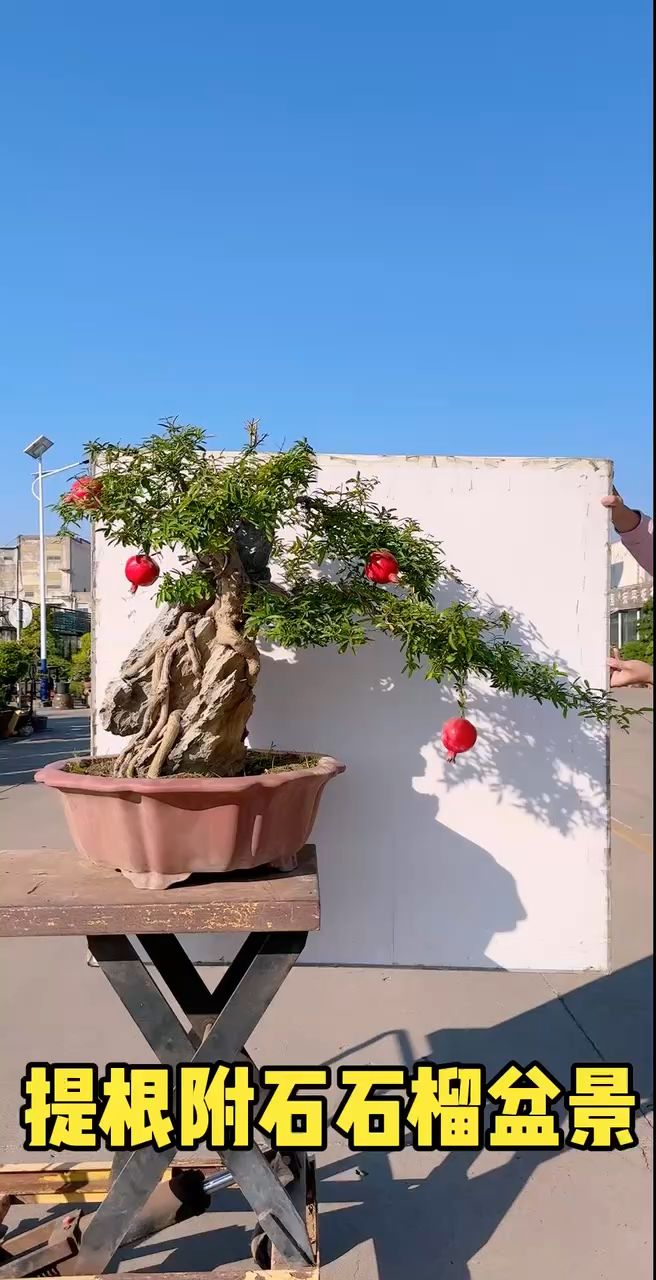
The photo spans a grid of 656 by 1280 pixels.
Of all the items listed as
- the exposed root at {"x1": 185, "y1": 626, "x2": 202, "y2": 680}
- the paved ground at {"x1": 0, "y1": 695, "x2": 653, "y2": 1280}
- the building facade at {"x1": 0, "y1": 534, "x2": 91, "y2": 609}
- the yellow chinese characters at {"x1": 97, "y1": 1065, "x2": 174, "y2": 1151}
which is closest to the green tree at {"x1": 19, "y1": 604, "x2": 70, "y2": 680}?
the building facade at {"x1": 0, "y1": 534, "x2": 91, "y2": 609}

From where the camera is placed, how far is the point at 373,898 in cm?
296

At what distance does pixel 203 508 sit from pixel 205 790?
63 centimetres

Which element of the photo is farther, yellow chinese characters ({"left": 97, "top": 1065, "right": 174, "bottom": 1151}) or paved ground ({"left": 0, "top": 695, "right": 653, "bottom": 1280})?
paved ground ({"left": 0, "top": 695, "right": 653, "bottom": 1280})

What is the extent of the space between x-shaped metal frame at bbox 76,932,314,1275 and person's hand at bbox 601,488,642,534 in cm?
172

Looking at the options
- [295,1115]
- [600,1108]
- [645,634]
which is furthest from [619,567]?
[295,1115]

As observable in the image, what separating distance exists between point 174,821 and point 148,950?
34 cm

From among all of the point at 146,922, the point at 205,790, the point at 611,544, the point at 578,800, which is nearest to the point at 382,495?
the point at 611,544

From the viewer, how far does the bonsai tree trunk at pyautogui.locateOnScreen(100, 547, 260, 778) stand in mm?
1875

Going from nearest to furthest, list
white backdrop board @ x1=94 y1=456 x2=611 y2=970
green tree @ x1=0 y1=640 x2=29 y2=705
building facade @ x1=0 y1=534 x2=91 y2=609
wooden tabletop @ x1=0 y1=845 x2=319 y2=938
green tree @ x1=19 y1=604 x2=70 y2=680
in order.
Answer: wooden tabletop @ x1=0 y1=845 x2=319 y2=938 < white backdrop board @ x1=94 y1=456 x2=611 y2=970 < green tree @ x1=0 y1=640 x2=29 y2=705 < green tree @ x1=19 y1=604 x2=70 y2=680 < building facade @ x1=0 y1=534 x2=91 y2=609

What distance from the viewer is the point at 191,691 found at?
6.40 ft

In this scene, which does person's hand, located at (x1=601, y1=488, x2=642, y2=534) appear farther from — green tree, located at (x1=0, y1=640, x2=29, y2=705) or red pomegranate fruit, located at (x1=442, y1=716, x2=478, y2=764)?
green tree, located at (x1=0, y1=640, x2=29, y2=705)

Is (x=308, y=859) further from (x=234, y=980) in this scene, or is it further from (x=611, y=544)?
(x=611, y=544)

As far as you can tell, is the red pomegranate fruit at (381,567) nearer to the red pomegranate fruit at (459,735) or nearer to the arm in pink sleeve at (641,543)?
the red pomegranate fruit at (459,735)

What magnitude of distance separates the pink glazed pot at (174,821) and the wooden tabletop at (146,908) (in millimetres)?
62
